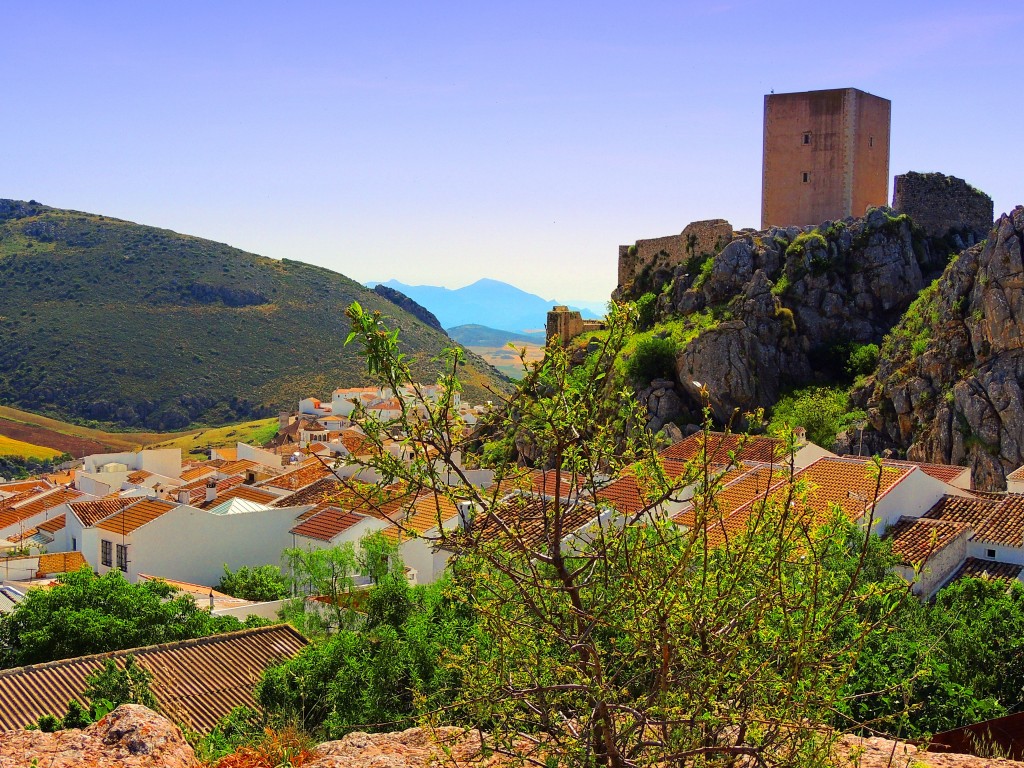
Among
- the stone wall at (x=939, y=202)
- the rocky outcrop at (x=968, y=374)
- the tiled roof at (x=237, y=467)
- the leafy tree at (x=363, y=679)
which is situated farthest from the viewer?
the tiled roof at (x=237, y=467)

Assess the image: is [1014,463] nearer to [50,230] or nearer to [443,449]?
[443,449]

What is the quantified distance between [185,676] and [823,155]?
125ft

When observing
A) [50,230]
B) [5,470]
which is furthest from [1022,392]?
[50,230]

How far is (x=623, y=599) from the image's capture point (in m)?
6.21

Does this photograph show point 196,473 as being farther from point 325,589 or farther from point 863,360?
point 863,360

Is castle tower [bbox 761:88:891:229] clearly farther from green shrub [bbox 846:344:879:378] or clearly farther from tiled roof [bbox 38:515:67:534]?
tiled roof [bbox 38:515:67:534]

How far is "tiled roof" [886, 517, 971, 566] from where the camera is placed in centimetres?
2119

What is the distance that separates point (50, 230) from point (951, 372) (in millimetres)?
121745

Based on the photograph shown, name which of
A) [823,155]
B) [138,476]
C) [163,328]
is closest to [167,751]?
[138,476]

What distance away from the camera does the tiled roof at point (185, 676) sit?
46.6 ft

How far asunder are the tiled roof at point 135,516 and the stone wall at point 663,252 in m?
23.4

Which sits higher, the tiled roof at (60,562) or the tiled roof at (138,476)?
the tiled roof at (138,476)

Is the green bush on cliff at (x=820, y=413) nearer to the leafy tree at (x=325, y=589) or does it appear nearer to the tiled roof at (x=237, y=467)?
the leafy tree at (x=325, y=589)

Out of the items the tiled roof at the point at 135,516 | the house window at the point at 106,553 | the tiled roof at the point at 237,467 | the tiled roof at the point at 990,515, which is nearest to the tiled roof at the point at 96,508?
the tiled roof at the point at 135,516
